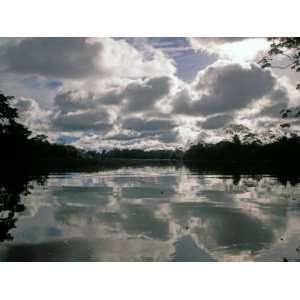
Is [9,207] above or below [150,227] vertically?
above

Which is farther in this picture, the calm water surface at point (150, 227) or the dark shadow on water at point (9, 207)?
the dark shadow on water at point (9, 207)

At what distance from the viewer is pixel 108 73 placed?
870cm

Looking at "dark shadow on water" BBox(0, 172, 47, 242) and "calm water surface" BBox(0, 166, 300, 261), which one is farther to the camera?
"dark shadow on water" BBox(0, 172, 47, 242)

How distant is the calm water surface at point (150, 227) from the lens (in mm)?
5707

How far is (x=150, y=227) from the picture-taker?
23.1 feet

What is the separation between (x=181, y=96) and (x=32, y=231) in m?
4.74

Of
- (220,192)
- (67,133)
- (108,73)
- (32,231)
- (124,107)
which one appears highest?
(108,73)

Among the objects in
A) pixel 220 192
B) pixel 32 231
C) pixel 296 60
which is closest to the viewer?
pixel 296 60

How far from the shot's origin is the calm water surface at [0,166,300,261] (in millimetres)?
5707

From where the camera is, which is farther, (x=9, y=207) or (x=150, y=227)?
(x=9, y=207)

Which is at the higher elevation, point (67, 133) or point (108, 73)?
point (108, 73)

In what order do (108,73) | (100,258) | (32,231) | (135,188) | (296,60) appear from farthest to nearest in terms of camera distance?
(135,188)
(108,73)
(32,231)
(296,60)
(100,258)

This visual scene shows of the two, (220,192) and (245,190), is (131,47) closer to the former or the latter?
(220,192)
